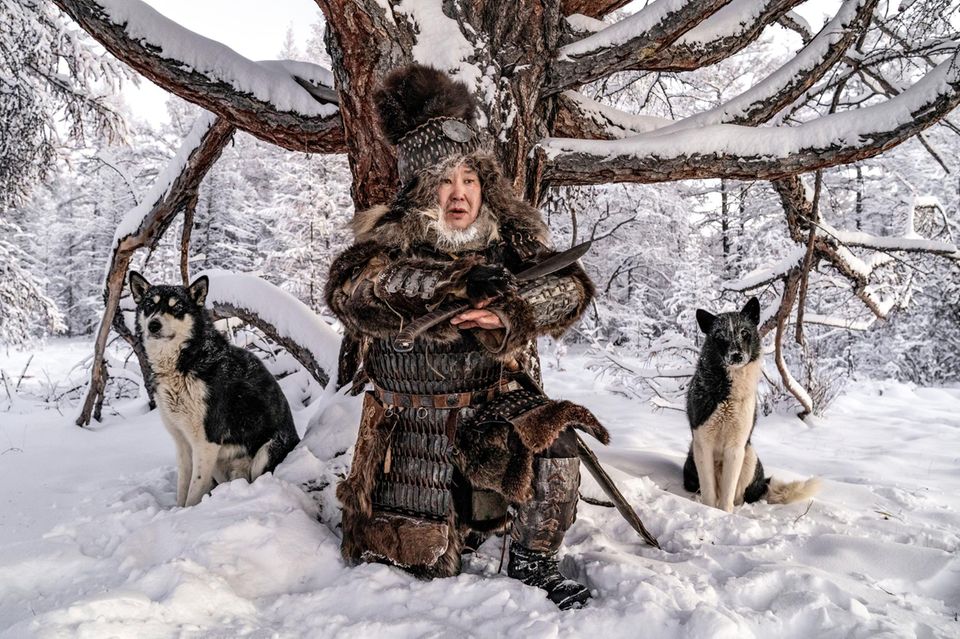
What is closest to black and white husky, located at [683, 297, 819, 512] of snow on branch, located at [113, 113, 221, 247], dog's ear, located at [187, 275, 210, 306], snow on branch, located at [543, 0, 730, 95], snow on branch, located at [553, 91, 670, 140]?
snow on branch, located at [553, 91, 670, 140]

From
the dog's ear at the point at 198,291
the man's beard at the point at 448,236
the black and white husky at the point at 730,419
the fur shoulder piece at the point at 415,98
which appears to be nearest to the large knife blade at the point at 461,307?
the man's beard at the point at 448,236

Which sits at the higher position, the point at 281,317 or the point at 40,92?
the point at 40,92

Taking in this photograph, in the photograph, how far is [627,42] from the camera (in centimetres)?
297

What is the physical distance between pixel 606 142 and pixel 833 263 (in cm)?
320

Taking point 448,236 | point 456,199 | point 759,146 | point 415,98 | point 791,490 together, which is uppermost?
point 415,98

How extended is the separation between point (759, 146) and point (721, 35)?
2.28ft

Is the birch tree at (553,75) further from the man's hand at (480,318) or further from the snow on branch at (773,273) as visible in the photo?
the snow on branch at (773,273)

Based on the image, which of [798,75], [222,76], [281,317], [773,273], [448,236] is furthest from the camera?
[773,273]

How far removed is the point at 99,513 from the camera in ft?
10.3

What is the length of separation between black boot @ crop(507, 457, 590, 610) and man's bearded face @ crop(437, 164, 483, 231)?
121 cm

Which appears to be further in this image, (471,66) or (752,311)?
(752,311)

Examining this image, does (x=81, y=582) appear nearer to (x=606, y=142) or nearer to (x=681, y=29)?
(x=606, y=142)

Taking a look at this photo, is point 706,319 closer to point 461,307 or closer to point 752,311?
point 752,311

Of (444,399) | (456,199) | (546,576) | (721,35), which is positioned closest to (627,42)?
(721,35)
